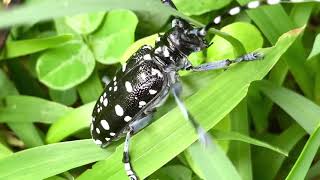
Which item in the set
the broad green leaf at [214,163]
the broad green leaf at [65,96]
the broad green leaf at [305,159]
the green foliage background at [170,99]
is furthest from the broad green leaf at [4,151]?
the broad green leaf at [305,159]

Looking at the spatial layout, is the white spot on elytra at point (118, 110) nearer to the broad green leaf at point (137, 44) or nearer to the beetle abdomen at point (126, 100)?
the beetle abdomen at point (126, 100)

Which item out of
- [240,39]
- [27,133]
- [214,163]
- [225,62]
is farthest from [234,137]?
[27,133]

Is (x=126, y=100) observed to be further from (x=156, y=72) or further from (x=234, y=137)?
(x=234, y=137)

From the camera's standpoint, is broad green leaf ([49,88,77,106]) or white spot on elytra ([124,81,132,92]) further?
broad green leaf ([49,88,77,106])

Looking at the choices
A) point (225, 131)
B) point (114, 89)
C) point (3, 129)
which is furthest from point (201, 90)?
point (3, 129)

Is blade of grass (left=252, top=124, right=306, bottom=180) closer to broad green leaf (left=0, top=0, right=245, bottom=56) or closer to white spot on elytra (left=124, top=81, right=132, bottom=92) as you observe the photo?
white spot on elytra (left=124, top=81, right=132, bottom=92)

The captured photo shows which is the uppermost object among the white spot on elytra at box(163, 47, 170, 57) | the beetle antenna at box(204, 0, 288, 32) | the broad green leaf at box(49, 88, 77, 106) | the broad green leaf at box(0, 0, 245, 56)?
the broad green leaf at box(0, 0, 245, 56)

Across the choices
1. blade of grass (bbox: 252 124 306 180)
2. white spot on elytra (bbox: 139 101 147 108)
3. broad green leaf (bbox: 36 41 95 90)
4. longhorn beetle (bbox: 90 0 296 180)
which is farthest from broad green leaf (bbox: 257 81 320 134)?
broad green leaf (bbox: 36 41 95 90)
